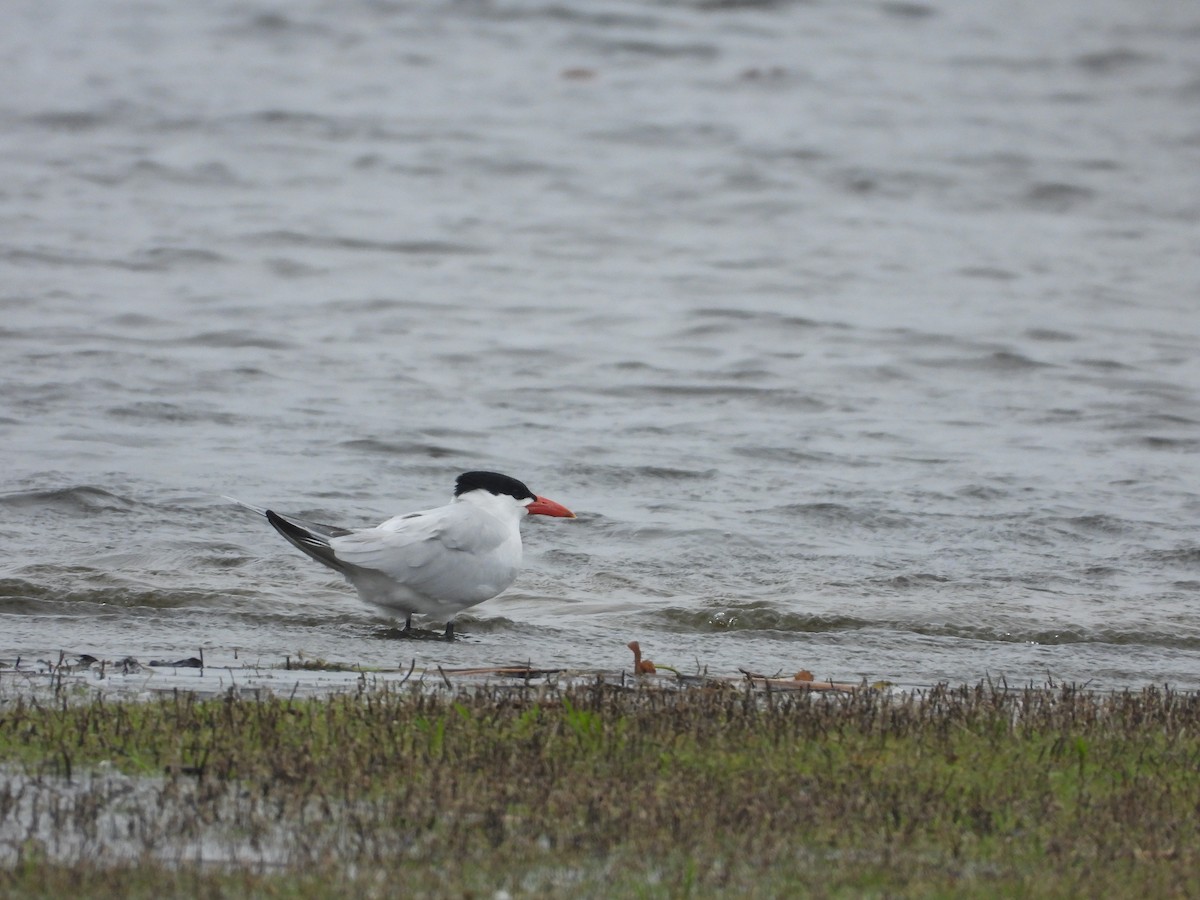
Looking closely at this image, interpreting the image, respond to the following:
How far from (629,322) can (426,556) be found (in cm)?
1118

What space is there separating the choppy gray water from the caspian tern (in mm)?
301

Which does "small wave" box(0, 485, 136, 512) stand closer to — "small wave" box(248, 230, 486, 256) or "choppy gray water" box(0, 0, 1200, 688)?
"choppy gray water" box(0, 0, 1200, 688)

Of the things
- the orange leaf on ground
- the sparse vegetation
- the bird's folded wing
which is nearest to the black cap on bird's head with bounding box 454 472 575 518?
the bird's folded wing

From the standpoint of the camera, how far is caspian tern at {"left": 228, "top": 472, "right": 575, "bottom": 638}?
30.9 ft

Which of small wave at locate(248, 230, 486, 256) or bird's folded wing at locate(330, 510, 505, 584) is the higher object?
small wave at locate(248, 230, 486, 256)

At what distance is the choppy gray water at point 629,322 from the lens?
10.5m

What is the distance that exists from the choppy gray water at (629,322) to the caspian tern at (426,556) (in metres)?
0.30

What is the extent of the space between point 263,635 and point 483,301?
11.9 metres

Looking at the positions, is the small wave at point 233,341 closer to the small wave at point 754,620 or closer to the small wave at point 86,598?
the small wave at point 86,598

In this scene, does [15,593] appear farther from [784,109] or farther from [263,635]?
[784,109]

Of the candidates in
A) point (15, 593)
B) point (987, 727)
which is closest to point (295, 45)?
point (15, 593)

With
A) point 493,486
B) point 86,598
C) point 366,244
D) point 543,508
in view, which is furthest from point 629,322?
point 86,598

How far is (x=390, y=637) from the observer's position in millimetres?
9773

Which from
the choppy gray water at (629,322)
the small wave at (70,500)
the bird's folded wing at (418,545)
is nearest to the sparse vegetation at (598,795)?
the choppy gray water at (629,322)
